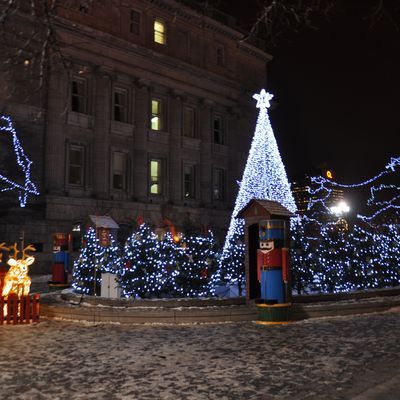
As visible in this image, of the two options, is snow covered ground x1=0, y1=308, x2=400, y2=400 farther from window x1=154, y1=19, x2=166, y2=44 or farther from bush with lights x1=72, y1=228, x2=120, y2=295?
window x1=154, y1=19, x2=166, y2=44

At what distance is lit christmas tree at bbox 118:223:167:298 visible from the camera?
1476 centimetres

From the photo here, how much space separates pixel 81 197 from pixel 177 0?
18.2m

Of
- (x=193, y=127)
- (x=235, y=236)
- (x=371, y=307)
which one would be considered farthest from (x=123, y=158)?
(x=371, y=307)

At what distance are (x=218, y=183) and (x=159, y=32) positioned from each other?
13.6 meters

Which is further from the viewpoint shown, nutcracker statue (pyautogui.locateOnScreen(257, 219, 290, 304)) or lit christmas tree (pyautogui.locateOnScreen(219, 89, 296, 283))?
lit christmas tree (pyautogui.locateOnScreen(219, 89, 296, 283))

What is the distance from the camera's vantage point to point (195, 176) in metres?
42.8

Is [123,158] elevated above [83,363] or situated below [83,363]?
above

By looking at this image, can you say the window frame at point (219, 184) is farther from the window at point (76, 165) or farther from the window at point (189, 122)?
the window at point (76, 165)

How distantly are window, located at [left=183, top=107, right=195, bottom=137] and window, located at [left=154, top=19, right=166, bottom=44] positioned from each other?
583cm

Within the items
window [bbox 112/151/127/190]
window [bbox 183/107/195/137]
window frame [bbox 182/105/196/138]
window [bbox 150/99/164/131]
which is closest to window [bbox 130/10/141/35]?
window [bbox 150/99/164/131]

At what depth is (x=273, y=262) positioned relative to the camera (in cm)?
1253

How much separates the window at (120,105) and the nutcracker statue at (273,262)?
1071 inches

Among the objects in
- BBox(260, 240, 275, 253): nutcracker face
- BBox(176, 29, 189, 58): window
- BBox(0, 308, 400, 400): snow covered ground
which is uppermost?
BBox(176, 29, 189, 58): window

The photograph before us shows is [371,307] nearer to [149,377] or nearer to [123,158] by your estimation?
[149,377]
